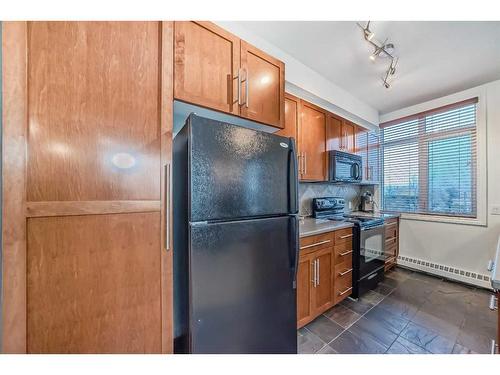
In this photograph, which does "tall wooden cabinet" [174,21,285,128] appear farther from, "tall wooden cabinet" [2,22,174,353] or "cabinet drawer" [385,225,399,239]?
"cabinet drawer" [385,225,399,239]

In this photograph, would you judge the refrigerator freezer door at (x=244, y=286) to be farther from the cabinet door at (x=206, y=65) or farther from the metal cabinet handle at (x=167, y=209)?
the cabinet door at (x=206, y=65)

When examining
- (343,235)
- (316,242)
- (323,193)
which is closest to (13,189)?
(316,242)

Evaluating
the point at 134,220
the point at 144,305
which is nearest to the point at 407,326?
the point at 144,305

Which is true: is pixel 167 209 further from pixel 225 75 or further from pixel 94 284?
pixel 225 75

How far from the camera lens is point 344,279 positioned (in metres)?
2.01

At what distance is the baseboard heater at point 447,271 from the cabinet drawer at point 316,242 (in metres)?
1.99

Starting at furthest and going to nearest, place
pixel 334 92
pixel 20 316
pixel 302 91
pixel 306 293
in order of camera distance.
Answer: pixel 334 92
pixel 302 91
pixel 306 293
pixel 20 316

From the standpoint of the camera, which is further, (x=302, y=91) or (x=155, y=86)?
(x=302, y=91)

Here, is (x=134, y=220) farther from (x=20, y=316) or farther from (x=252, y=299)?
(x=252, y=299)

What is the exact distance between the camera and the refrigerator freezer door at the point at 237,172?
2.99 feet

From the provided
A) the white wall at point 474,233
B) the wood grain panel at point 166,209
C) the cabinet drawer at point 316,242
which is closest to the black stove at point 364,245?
the cabinet drawer at point 316,242

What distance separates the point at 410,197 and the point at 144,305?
141 inches

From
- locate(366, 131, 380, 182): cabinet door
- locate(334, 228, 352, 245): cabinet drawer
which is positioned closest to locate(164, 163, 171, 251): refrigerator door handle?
locate(334, 228, 352, 245): cabinet drawer
